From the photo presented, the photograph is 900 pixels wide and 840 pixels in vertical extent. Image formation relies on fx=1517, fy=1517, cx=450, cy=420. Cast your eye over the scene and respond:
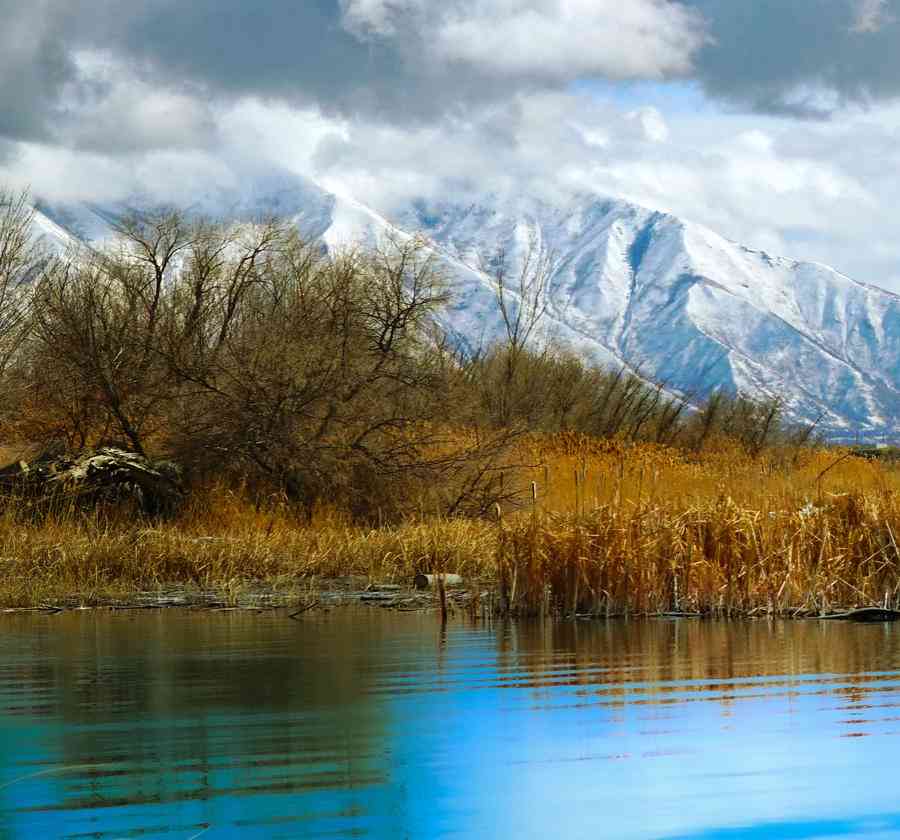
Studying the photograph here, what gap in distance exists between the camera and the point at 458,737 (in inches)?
316

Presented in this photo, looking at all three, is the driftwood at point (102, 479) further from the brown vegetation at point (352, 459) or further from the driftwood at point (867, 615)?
the driftwood at point (867, 615)

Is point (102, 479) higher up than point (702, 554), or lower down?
higher up

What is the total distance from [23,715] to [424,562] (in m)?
11.3

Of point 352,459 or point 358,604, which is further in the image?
point 352,459

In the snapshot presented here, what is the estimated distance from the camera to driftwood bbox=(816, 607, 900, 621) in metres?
15.0

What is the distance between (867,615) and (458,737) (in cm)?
809

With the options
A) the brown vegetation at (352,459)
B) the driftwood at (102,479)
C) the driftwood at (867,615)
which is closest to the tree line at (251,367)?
the brown vegetation at (352,459)

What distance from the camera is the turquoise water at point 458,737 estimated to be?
20.2ft

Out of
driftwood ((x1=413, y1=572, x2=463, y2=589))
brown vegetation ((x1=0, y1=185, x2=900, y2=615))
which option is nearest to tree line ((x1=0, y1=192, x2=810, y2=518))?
brown vegetation ((x1=0, y1=185, x2=900, y2=615))

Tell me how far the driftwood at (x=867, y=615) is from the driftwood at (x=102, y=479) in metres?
13.7

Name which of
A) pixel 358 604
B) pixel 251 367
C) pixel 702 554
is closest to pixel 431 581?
pixel 358 604

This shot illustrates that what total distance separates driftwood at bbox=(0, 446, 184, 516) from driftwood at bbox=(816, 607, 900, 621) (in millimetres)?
13668

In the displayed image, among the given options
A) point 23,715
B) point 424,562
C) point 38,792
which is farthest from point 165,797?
point 424,562

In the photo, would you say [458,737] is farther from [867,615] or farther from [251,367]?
[251,367]
